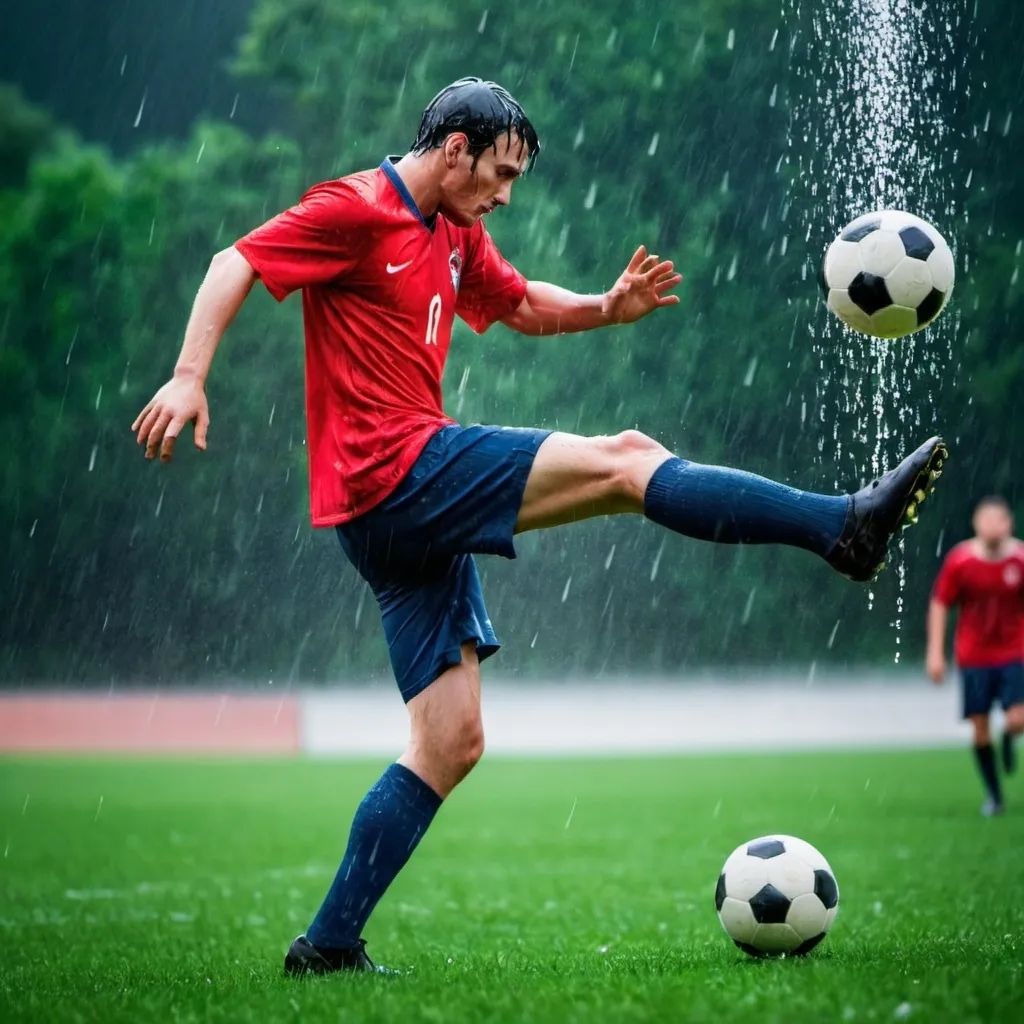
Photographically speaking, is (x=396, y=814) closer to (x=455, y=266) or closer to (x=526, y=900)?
(x=455, y=266)

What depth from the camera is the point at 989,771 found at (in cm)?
988

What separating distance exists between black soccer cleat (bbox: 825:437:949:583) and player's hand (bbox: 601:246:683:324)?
1.26m

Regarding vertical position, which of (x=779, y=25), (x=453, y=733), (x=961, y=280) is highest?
(x=779, y=25)

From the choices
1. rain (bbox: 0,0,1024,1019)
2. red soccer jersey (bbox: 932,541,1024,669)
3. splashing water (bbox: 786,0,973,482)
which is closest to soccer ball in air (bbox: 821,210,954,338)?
red soccer jersey (bbox: 932,541,1024,669)

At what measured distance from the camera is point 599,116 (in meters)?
27.0

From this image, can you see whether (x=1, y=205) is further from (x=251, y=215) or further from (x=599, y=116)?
(x=599, y=116)

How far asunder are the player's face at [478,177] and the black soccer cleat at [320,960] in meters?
2.07

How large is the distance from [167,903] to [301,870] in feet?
4.44

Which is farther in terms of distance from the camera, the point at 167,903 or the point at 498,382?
the point at 498,382

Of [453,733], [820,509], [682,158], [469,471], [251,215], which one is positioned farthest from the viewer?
[251,215]

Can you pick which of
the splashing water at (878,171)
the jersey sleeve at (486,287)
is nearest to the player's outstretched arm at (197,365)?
the jersey sleeve at (486,287)

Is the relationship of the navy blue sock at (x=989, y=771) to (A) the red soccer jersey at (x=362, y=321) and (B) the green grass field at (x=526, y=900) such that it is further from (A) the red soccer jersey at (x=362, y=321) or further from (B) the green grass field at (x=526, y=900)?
(A) the red soccer jersey at (x=362, y=321)

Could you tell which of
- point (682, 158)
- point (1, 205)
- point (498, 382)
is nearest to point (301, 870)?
point (498, 382)

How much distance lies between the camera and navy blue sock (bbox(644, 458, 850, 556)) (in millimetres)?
3602
